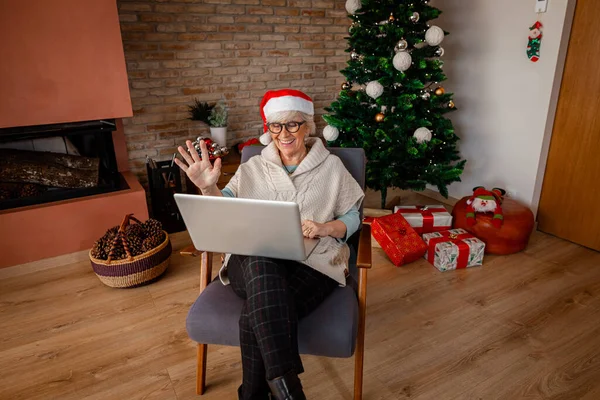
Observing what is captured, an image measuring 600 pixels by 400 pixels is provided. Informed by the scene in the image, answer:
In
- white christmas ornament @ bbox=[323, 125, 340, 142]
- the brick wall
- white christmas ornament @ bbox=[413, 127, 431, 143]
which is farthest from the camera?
the brick wall

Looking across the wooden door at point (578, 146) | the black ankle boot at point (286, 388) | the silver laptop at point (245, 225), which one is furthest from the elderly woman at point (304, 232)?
the wooden door at point (578, 146)

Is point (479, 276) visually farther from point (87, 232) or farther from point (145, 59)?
point (145, 59)

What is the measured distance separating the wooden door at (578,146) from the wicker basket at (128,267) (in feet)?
8.68

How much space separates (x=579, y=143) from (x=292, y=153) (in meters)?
2.10

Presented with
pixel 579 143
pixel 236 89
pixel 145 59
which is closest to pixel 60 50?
pixel 145 59

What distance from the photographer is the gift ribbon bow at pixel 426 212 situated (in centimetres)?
284

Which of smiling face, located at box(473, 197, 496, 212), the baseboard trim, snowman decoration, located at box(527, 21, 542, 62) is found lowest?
the baseboard trim

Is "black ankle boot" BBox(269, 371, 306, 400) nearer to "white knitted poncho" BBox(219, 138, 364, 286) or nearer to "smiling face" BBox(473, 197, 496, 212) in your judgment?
"white knitted poncho" BBox(219, 138, 364, 286)

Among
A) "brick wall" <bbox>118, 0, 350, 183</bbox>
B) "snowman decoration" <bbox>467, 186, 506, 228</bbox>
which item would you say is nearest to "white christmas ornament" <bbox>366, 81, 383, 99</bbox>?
"snowman decoration" <bbox>467, 186, 506, 228</bbox>

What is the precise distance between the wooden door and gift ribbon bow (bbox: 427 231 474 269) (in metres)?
0.77

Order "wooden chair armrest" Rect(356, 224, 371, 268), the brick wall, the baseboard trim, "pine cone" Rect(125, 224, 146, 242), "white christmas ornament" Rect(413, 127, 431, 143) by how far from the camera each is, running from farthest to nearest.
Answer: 1. the brick wall
2. "white christmas ornament" Rect(413, 127, 431, 143)
3. the baseboard trim
4. "pine cone" Rect(125, 224, 146, 242)
5. "wooden chair armrest" Rect(356, 224, 371, 268)

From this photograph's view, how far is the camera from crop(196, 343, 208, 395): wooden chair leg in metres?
1.65

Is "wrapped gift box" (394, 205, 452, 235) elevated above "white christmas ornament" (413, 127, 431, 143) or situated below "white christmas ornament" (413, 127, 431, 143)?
below

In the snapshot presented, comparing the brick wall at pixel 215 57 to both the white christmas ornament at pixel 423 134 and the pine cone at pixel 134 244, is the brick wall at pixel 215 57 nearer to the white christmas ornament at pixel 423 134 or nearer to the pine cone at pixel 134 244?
the pine cone at pixel 134 244
